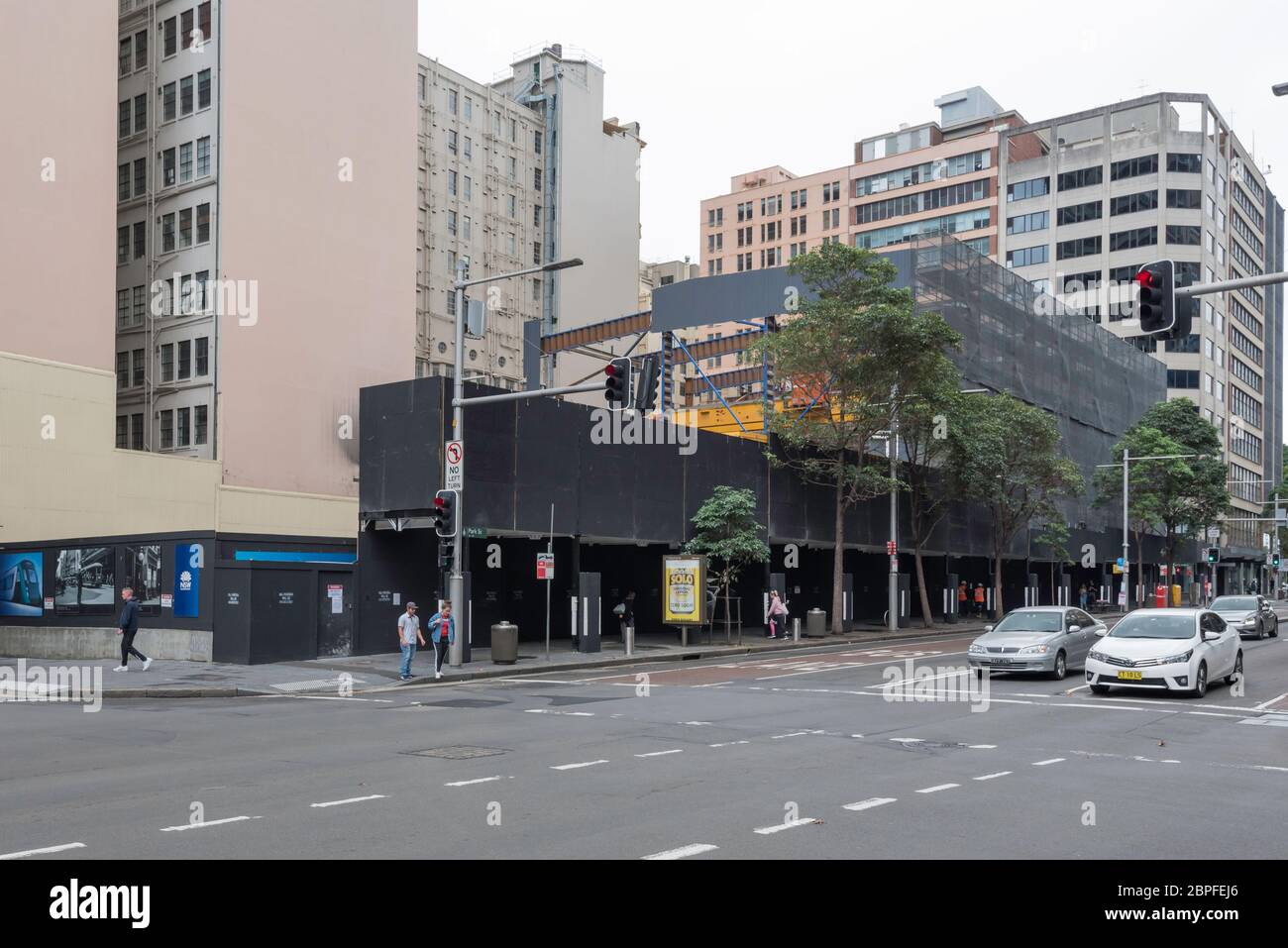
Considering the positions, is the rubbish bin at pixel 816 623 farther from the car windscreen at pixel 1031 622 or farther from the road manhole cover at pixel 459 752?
the road manhole cover at pixel 459 752

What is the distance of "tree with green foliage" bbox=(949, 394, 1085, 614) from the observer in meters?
49.4

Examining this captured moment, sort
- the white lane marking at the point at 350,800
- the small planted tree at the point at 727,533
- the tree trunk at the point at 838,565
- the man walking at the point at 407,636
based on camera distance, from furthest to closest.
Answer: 1. the tree trunk at the point at 838,565
2. the small planted tree at the point at 727,533
3. the man walking at the point at 407,636
4. the white lane marking at the point at 350,800

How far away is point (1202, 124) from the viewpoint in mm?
101312

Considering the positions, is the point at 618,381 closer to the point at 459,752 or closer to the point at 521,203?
the point at 459,752

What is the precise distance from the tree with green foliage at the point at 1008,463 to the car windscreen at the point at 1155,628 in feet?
83.1

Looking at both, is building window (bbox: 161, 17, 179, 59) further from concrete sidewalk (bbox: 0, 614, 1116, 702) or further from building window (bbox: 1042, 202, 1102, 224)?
building window (bbox: 1042, 202, 1102, 224)

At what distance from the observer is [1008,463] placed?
53500mm

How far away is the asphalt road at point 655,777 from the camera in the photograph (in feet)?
29.7

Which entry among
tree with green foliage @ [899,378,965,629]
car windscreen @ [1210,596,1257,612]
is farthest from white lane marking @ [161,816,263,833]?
car windscreen @ [1210,596,1257,612]

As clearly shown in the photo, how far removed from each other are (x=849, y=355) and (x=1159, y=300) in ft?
92.3

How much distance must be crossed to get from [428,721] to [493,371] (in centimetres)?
7167

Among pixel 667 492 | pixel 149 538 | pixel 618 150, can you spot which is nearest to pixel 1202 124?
pixel 618 150

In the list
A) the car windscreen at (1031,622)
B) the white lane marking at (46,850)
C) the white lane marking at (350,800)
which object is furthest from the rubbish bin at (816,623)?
the white lane marking at (46,850)

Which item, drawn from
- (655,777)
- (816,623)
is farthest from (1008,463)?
(655,777)
